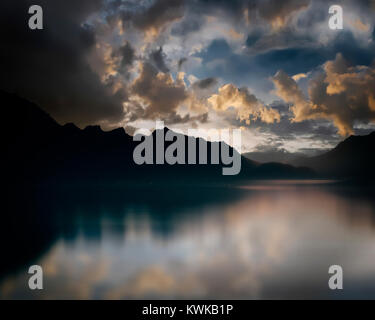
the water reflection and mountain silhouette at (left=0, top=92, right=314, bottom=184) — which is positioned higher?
mountain silhouette at (left=0, top=92, right=314, bottom=184)

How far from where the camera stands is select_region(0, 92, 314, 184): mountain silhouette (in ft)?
388

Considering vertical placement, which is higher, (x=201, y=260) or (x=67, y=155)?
(x=67, y=155)

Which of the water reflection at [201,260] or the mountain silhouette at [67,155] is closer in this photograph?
the water reflection at [201,260]

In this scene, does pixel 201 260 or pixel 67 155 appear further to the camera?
pixel 67 155

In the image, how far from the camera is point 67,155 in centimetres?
14088

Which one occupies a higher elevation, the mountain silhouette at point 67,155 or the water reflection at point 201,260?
the mountain silhouette at point 67,155

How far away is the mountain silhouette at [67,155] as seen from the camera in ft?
388

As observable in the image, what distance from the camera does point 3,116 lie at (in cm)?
12400

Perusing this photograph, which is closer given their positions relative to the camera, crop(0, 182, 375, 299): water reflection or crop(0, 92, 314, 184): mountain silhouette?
crop(0, 182, 375, 299): water reflection
